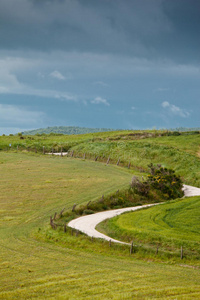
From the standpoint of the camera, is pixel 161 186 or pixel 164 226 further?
pixel 161 186

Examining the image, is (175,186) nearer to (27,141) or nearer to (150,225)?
(150,225)

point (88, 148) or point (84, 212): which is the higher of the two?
point (88, 148)

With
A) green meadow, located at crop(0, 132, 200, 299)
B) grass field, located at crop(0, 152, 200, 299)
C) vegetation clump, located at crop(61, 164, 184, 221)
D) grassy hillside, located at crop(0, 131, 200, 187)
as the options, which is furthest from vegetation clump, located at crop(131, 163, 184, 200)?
grassy hillside, located at crop(0, 131, 200, 187)

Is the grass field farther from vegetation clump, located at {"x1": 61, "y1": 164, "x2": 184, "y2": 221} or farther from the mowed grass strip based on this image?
the mowed grass strip

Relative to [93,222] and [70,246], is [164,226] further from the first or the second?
[70,246]

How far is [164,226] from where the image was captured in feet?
114

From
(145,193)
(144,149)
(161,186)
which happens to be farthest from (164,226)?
(144,149)

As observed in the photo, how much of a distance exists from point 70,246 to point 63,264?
6435mm

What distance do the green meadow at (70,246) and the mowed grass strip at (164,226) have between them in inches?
35.1

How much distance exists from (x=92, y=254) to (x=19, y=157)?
61480mm

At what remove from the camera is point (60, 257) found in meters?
24.9

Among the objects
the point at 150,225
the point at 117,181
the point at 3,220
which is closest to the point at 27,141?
the point at 117,181

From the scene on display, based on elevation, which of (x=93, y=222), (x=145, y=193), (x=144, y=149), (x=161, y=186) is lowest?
(x=93, y=222)

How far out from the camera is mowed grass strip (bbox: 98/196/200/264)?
28734 mm
